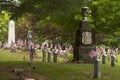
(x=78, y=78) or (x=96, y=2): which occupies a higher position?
(x=96, y=2)

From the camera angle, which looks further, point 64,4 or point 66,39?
point 66,39

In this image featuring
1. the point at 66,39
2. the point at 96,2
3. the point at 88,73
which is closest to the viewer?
the point at 88,73

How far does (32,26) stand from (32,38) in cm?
149

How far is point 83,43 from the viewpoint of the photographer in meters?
22.0

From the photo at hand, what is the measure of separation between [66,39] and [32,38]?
3.86 m

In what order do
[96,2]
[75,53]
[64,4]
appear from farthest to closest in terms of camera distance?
1. [96,2]
2. [75,53]
3. [64,4]

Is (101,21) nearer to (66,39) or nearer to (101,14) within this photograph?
(101,14)

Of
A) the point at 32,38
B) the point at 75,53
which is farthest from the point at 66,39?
the point at 75,53

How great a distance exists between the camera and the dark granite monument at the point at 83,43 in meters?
21.7

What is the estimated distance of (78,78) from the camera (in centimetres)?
1442

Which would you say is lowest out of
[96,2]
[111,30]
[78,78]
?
[78,78]

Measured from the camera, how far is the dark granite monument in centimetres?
2172

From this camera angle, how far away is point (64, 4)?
1327 cm

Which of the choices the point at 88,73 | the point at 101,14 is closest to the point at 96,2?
the point at 101,14
